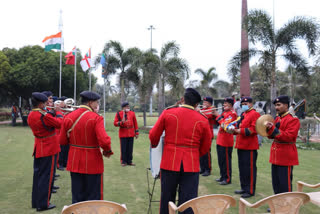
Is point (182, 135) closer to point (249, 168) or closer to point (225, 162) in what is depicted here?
point (249, 168)

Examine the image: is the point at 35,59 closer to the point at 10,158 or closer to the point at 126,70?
the point at 126,70

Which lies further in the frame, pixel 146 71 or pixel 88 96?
pixel 146 71

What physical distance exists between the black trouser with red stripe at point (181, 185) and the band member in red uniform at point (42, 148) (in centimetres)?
227

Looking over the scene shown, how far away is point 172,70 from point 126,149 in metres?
10.6

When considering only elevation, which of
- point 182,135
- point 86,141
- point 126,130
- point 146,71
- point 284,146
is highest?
point 146,71

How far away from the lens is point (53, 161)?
4.85 m

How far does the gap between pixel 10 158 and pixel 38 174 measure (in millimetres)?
5578

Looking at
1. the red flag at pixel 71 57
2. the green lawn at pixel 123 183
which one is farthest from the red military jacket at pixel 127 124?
the red flag at pixel 71 57

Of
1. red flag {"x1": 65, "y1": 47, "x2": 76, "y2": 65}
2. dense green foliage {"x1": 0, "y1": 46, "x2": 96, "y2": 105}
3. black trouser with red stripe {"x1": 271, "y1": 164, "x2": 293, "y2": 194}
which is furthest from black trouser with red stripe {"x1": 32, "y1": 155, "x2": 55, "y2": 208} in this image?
dense green foliage {"x1": 0, "y1": 46, "x2": 96, "y2": 105}

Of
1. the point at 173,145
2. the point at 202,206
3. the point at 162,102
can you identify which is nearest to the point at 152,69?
the point at 162,102

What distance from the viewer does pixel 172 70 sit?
18047 mm

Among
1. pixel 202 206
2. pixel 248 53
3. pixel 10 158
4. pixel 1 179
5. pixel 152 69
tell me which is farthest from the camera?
pixel 152 69

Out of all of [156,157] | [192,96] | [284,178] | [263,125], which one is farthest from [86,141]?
[284,178]

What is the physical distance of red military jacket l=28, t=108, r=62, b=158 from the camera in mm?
4586
